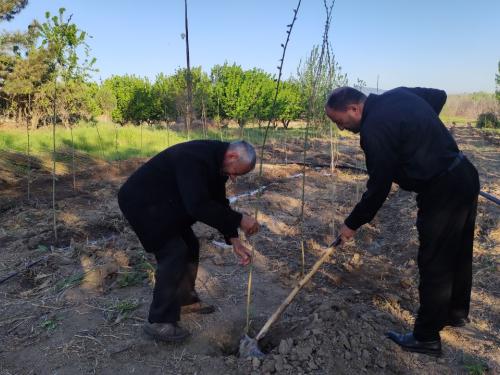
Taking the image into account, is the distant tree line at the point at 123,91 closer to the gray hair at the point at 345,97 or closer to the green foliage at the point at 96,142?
the green foliage at the point at 96,142

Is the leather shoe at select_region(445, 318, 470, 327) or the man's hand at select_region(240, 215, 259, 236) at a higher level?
the man's hand at select_region(240, 215, 259, 236)

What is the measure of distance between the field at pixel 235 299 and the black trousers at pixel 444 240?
1.11 ft

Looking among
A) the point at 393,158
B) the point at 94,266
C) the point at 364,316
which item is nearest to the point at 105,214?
the point at 94,266

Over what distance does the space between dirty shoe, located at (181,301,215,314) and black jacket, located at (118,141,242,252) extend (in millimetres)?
650

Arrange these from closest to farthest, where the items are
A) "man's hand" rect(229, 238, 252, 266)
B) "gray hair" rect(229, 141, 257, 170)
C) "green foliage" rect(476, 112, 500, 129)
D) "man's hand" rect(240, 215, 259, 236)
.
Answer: "gray hair" rect(229, 141, 257, 170)
"man's hand" rect(240, 215, 259, 236)
"man's hand" rect(229, 238, 252, 266)
"green foliage" rect(476, 112, 500, 129)

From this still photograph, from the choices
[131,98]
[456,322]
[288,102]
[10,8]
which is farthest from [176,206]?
[131,98]

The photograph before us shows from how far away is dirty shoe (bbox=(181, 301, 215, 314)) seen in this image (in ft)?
9.80

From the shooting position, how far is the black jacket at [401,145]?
2.21 meters

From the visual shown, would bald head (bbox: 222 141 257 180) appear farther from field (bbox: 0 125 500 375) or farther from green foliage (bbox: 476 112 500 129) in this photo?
green foliage (bbox: 476 112 500 129)

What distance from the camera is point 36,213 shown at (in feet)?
19.1

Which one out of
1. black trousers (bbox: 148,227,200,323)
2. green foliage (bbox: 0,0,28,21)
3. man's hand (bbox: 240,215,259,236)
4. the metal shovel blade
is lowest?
the metal shovel blade

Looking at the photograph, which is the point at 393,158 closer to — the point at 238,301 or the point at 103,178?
the point at 238,301

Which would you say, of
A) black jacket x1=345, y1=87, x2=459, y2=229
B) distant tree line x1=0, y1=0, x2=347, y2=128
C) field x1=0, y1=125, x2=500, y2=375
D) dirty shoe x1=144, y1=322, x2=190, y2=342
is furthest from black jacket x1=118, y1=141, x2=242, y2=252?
distant tree line x1=0, y1=0, x2=347, y2=128

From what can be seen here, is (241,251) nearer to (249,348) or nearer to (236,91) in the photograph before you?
(249,348)
